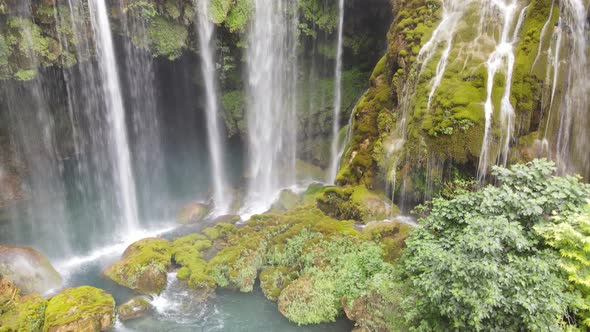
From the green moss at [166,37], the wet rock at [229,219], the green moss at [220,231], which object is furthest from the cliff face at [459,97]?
the green moss at [166,37]

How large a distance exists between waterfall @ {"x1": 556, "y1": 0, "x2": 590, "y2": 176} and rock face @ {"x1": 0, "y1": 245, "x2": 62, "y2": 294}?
15.5m

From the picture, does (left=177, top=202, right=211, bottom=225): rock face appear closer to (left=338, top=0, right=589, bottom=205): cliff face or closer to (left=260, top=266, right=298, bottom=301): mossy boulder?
(left=260, top=266, right=298, bottom=301): mossy boulder

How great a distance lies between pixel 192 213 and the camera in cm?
1711

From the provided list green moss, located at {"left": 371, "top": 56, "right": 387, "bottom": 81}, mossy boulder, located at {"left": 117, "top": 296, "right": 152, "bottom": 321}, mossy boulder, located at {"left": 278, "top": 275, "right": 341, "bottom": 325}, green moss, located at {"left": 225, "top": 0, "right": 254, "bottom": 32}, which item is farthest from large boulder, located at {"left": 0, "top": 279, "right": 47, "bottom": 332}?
green moss, located at {"left": 371, "top": 56, "right": 387, "bottom": 81}

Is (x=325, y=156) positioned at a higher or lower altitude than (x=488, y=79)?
lower

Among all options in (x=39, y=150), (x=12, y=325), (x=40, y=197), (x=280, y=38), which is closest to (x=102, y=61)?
(x=39, y=150)

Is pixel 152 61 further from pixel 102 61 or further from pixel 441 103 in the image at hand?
pixel 441 103

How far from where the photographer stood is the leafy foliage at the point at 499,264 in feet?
19.4

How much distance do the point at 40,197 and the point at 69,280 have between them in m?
6.60

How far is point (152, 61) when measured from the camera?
18.0 m

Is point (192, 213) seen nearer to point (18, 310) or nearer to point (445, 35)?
point (18, 310)

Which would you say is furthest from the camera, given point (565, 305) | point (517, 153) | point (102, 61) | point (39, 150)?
point (39, 150)

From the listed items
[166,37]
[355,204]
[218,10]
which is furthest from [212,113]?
[355,204]

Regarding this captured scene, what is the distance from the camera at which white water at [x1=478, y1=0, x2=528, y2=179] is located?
35.4ft
